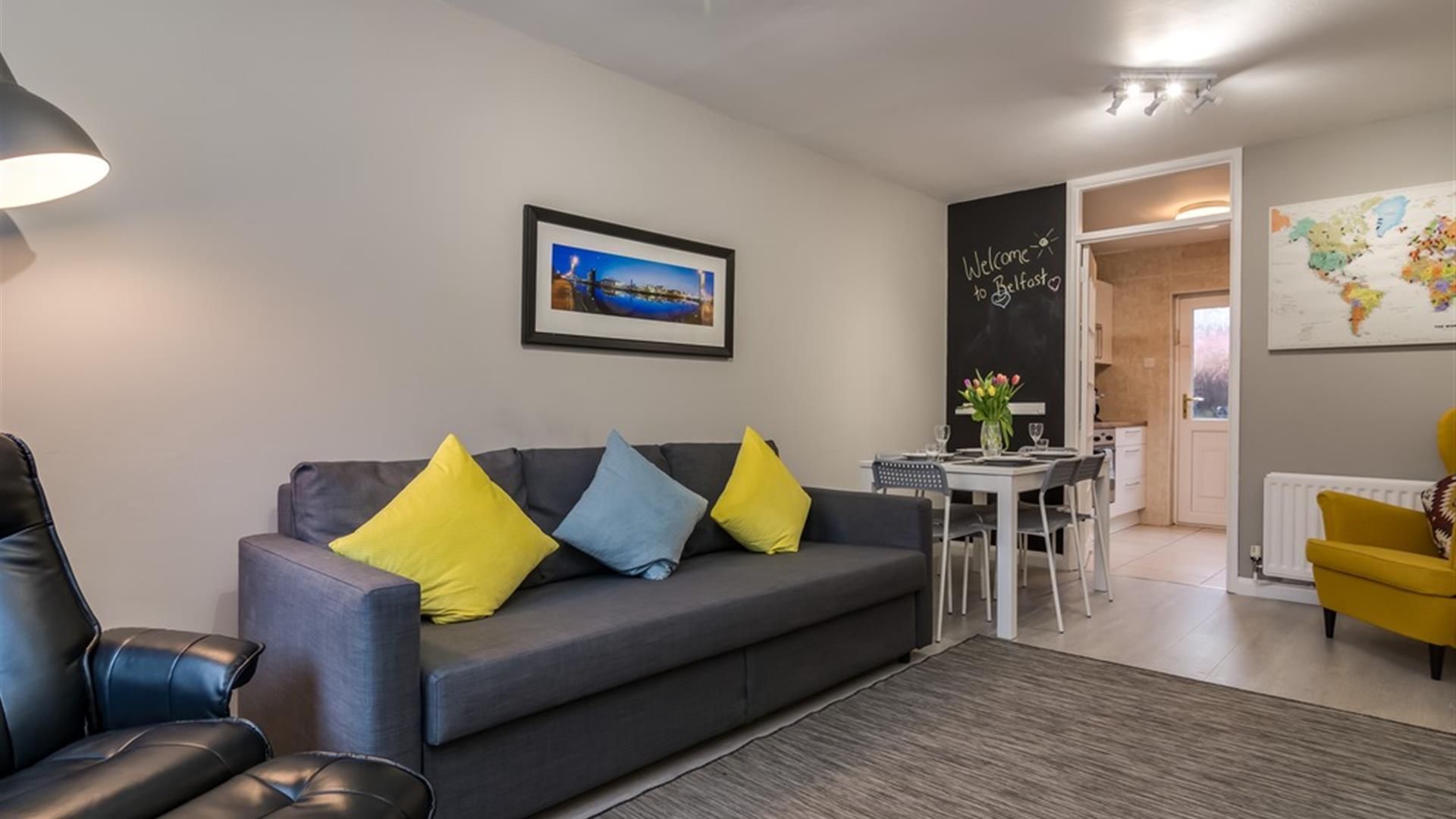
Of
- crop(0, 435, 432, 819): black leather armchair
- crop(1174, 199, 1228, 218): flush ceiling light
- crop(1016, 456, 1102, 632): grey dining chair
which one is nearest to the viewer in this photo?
crop(0, 435, 432, 819): black leather armchair

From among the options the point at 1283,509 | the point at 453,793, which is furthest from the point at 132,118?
the point at 1283,509

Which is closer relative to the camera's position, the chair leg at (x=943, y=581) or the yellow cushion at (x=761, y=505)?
the yellow cushion at (x=761, y=505)

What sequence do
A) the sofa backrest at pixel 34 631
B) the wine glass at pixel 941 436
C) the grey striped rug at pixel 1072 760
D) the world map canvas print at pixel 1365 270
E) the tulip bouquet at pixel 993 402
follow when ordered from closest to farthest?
the sofa backrest at pixel 34 631, the grey striped rug at pixel 1072 760, the world map canvas print at pixel 1365 270, the tulip bouquet at pixel 993 402, the wine glass at pixel 941 436

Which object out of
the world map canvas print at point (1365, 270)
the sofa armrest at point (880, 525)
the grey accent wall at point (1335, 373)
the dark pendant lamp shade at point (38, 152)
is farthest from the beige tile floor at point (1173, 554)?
the dark pendant lamp shade at point (38, 152)

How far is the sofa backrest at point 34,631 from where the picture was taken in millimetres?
1404

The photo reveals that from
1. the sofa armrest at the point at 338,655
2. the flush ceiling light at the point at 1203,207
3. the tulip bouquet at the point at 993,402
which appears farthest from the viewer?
the flush ceiling light at the point at 1203,207

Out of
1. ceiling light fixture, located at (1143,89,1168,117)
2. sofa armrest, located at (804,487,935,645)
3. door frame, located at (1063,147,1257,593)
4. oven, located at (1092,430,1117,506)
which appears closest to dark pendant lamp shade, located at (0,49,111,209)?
sofa armrest, located at (804,487,935,645)

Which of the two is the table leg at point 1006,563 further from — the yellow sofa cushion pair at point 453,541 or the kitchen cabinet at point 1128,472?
the kitchen cabinet at point 1128,472

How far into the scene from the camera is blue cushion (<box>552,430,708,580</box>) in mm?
2629

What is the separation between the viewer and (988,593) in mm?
3908

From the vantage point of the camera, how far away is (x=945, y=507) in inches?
150

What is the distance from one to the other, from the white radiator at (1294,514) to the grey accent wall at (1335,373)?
99 millimetres

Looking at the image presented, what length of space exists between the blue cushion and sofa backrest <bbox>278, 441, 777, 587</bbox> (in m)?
0.09

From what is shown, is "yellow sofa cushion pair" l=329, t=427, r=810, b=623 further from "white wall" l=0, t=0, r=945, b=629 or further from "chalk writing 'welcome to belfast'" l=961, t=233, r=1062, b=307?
"chalk writing 'welcome to belfast'" l=961, t=233, r=1062, b=307
